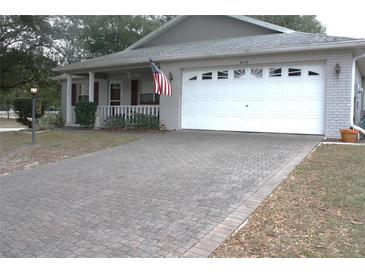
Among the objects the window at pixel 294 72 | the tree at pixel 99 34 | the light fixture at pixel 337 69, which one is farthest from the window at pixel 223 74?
the tree at pixel 99 34

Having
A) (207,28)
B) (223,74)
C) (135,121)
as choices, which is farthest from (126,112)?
(207,28)

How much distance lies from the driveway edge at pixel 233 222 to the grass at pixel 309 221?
8 cm

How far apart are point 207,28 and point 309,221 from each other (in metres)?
15.1

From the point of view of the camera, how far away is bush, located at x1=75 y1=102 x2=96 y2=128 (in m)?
16.0

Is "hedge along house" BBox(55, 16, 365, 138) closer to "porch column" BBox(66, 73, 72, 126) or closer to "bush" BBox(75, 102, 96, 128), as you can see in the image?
"bush" BBox(75, 102, 96, 128)

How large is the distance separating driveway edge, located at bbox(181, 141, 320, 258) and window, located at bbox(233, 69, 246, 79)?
6.86m

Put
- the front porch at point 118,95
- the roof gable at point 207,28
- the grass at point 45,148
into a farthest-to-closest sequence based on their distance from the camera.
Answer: the roof gable at point 207,28, the front porch at point 118,95, the grass at point 45,148

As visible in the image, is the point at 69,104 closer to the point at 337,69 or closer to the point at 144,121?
the point at 144,121

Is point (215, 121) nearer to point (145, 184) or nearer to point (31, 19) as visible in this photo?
point (145, 184)

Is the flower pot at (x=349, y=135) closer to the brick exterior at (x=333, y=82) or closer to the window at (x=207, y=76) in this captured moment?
the brick exterior at (x=333, y=82)

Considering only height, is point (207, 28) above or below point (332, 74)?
above

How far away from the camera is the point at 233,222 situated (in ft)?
13.7

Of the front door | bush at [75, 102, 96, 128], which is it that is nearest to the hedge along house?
bush at [75, 102, 96, 128]

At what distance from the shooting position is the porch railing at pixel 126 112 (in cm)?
1506
